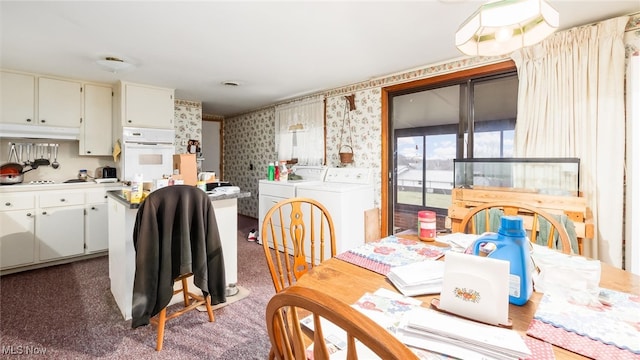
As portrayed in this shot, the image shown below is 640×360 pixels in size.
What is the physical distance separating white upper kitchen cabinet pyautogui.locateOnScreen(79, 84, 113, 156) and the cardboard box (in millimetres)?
2135

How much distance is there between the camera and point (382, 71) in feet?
10.5

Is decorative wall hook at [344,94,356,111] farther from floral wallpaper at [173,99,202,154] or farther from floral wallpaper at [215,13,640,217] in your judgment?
floral wallpaper at [173,99,202,154]

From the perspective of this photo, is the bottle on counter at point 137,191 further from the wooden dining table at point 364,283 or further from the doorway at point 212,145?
the doorway at point 212,145

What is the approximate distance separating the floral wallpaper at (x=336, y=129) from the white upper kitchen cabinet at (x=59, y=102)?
257cm

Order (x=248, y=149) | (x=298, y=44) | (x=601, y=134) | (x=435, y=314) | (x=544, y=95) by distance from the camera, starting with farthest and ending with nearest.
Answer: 1. (x=248, y=149)
2. (x=298, y=44)
3. (x=544, y=95)
4. (x=601, y=134)
5. (x=435, y=314)

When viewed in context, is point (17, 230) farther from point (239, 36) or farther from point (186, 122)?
point (239, 36)

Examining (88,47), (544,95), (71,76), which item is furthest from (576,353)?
(71,76)

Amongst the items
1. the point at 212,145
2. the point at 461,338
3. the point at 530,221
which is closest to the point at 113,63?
the point at 212,145

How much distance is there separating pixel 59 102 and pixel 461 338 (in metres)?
4.49

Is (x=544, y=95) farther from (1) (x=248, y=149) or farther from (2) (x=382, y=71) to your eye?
(1) (x=248, y=149)

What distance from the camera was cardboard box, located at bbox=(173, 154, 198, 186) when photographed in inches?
85.4

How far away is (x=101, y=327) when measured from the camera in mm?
1902

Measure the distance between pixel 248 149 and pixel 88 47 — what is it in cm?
314

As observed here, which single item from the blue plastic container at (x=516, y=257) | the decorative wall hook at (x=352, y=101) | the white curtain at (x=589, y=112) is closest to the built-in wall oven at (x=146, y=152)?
the decorative wall hook at (x=352, y=101)
